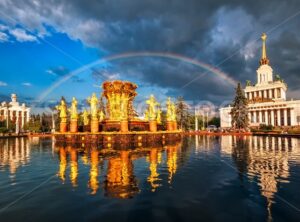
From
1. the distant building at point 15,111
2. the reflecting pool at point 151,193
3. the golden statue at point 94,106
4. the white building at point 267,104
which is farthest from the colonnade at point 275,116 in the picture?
the distant building at point 15,111

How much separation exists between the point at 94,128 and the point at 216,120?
110760 mm

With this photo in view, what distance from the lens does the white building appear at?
104m

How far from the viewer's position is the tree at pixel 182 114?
86125 mm

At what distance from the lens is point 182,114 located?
86.6 meters

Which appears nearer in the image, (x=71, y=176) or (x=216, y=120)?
(x=71, y=176)

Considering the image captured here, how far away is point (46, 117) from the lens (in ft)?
399

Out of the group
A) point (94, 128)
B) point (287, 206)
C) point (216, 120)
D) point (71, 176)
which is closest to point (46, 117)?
point (216, 120)

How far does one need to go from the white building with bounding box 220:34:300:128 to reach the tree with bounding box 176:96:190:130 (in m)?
24.5

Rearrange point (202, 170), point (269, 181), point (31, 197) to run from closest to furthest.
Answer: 1. point (31, 197)
2. point (269, 181)
3. point (202, 170)

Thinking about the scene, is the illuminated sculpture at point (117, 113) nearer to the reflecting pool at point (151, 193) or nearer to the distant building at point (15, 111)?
the reflecting pool at point (151, 193)

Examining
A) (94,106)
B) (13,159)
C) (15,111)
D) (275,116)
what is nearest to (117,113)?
(94,106)

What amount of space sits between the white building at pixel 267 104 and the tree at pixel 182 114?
80.4ft

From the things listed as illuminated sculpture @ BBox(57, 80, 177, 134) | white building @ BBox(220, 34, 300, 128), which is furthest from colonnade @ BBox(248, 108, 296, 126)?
illuminated sculpture @ BBox(57, 80, 177, 134)

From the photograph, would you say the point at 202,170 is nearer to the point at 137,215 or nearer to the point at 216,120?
the point at 137,215
